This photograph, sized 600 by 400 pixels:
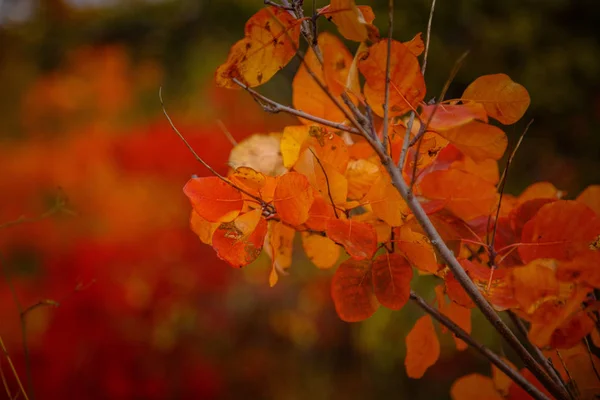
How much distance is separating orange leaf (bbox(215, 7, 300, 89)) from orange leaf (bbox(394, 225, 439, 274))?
0.13 m

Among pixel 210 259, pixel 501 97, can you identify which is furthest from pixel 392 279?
pixel 210 259

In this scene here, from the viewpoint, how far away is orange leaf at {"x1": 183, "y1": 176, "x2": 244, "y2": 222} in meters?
0.31

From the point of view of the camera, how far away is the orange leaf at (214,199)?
1.00ft

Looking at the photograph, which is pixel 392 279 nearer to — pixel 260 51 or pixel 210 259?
pixel 260 51

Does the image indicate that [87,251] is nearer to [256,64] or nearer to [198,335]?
[198,335]

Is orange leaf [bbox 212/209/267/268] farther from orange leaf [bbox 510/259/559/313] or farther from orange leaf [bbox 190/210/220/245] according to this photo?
orange leaf [bbox 510/259/559/313]

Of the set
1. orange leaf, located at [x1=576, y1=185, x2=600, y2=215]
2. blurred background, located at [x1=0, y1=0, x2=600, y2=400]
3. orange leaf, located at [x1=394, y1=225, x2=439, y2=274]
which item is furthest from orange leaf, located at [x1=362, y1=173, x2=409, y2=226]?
blurred background, located at [x1=0, y1=0, x2=600, y2=400]

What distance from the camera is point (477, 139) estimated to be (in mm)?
266

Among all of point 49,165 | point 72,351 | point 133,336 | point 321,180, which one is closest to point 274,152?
point 321,180

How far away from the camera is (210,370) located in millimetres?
1854

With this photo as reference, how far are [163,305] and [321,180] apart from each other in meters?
1.70

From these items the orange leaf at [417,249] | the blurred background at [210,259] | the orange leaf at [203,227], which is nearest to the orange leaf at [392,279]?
the orange leaf at [417,249]

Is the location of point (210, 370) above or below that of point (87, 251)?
below

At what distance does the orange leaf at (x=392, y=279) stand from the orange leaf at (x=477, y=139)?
0.28ft
